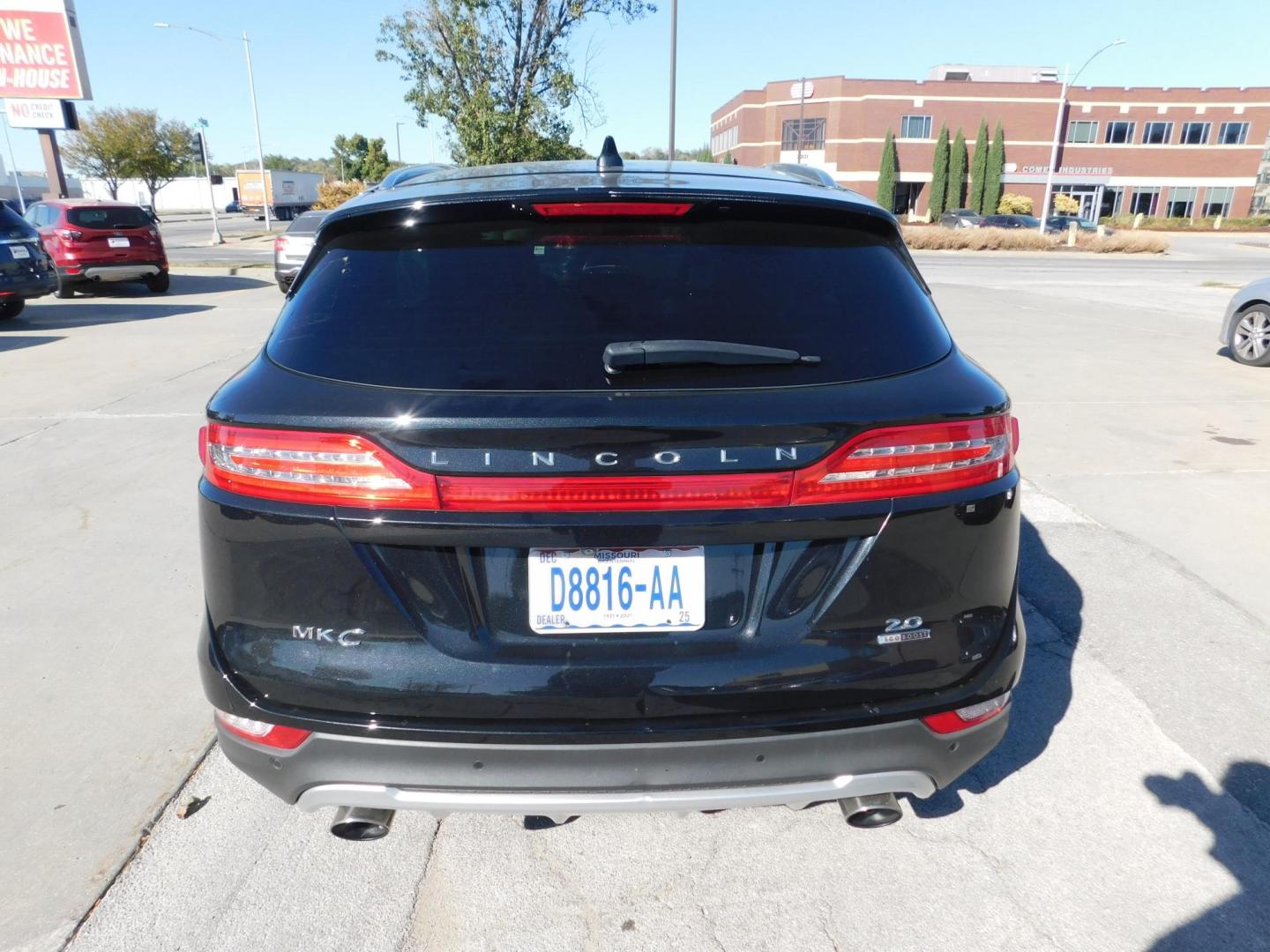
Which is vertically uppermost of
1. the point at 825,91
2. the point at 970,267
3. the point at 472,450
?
the point at 825,91

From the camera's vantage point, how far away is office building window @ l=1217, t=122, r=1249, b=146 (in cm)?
6769

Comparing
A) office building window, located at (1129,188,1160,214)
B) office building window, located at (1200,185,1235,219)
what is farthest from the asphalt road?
office building window, located at (1200,185,1235,219)

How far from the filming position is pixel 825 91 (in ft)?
228

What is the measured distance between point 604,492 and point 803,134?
252ft

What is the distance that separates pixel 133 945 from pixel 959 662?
2203mm

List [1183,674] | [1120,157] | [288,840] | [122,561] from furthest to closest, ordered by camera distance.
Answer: [1120,157] < [122,561] < [1183,674] < [288,840]

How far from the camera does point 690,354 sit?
193cm

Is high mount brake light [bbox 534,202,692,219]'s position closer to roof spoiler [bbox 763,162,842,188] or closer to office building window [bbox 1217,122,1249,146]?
roof spoiler [bbox 763,162,842,188]

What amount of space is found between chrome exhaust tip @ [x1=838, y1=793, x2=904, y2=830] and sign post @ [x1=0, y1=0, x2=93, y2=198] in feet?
92.5

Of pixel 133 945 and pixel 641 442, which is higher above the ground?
pixel 641 442

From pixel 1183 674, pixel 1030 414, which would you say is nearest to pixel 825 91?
pixel 1030 414

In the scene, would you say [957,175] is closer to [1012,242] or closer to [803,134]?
[803,134]

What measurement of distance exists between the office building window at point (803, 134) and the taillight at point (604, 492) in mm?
73905

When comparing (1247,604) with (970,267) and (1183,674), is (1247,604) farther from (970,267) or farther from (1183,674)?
(970,267)
